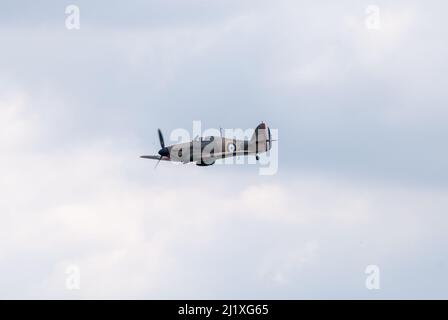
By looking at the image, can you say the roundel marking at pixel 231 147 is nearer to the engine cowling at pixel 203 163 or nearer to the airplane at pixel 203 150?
the airplane at pixel 203 150

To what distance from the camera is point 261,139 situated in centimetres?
16350

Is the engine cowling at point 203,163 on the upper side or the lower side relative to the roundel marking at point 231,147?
lower

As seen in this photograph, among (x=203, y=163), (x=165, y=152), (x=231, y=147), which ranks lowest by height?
(x=203, y=163)

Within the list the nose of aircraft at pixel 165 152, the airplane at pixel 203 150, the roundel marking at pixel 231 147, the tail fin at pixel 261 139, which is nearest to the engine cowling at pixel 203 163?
the airplane at pixel 203 150

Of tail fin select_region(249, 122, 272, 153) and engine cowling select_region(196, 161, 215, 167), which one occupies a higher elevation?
tail fin select_region(249, 122, 272, 153)

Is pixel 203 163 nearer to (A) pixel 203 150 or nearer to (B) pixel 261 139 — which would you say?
(A) pixel 203 150

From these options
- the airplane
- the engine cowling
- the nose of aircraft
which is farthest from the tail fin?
the nose of aircraft

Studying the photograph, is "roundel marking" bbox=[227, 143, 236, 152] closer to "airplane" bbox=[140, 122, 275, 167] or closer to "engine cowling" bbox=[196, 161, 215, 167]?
"airplane" bbox=[140, 122, 275, 167]

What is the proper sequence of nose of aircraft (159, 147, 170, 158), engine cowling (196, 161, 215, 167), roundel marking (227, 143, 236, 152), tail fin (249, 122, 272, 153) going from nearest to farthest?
engine cowling (196, 161, 215, 167) < nose of aircraft (159, 147, 170, 158) < roundel marking (227, 143, 236, 152) < tail fin (249, 122, 272, 153)

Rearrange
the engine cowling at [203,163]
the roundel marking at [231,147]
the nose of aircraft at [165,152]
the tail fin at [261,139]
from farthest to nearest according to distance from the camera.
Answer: the tail fin at [261,139]
the roundel marking at [231,147]
the nose of aircraft at [165,152]
the engine cowling at [203,163]

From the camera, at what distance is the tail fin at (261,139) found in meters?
162

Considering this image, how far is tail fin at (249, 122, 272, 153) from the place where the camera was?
16225cm

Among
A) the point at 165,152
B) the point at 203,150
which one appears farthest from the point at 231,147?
the point at 165,152
